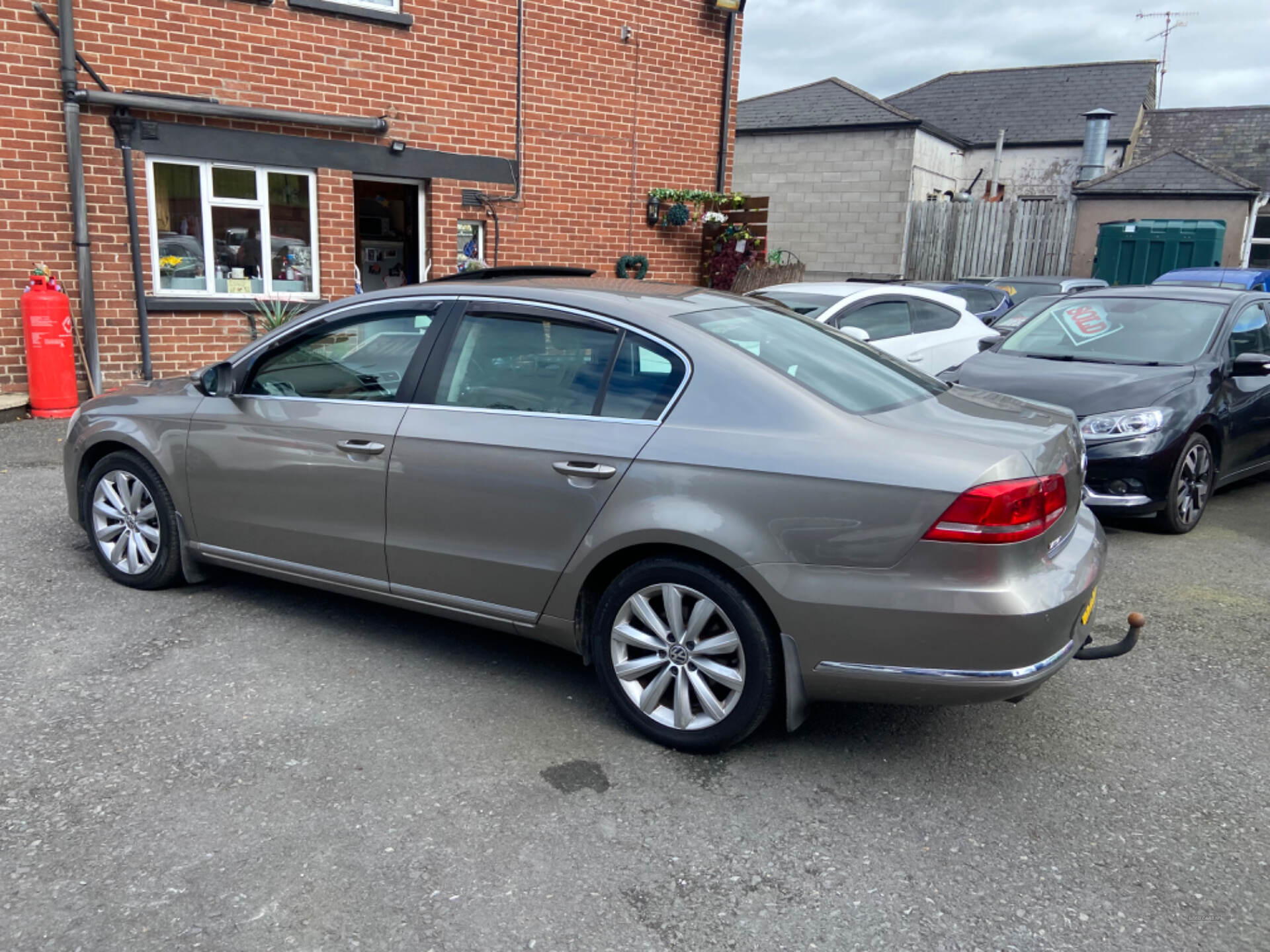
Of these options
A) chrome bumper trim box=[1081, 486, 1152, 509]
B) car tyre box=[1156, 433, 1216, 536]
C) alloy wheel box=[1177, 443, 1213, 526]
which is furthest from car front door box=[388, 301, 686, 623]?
alloy wheel box=[1177, 443, 1213, 526]

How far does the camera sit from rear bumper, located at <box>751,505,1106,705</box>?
10.0ft

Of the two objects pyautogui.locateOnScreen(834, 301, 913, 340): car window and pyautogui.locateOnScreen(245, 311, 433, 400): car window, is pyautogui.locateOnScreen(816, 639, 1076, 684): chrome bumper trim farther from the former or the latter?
pyautogui.locateOnScreen(834, 301, 913, 340): car window

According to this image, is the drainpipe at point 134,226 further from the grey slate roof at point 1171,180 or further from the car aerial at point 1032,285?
the grey slate roof at point 1171,180

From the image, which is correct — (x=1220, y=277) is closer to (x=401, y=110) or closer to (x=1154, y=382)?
(x=1154, y=382)

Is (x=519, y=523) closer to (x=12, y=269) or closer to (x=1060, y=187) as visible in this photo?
(x=12, y=269)

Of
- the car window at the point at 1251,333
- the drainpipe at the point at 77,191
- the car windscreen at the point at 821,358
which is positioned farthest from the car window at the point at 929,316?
the drainpipe at the point at 77,191

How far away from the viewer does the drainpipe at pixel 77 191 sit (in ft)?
29.6

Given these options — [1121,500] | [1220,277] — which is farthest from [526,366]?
[1220,277]

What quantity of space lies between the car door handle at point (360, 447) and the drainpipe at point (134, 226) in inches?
270

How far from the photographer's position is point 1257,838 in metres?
3.06

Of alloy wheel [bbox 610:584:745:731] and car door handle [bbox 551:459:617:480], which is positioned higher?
car door handle [bbox 551:459:617:480]

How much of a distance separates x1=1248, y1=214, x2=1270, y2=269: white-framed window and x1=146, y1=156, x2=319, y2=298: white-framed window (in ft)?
80.9

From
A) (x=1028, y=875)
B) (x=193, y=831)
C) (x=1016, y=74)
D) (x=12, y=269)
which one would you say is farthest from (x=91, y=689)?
(x=1016, y=74)

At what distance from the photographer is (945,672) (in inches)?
122
